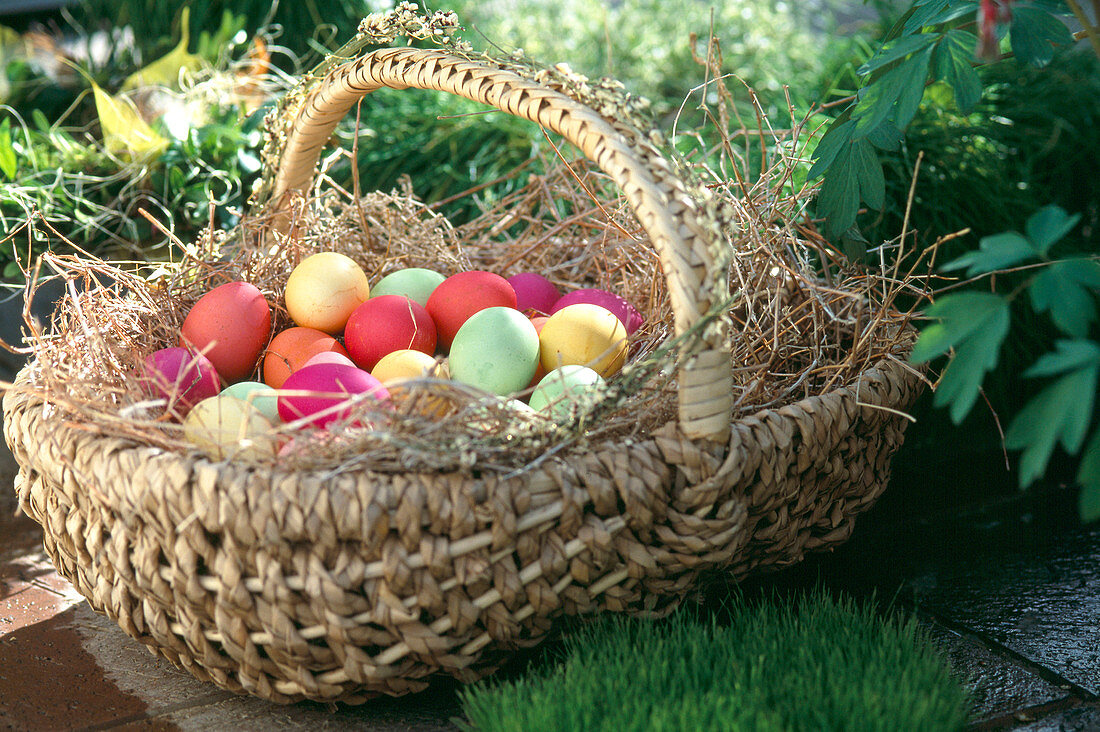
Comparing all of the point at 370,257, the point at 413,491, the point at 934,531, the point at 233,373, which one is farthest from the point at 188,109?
the point at 934,531

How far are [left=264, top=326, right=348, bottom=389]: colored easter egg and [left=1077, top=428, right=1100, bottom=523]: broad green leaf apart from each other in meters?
1.05

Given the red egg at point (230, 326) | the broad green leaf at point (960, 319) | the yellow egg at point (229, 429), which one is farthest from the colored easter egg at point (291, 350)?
the broad green leaf at point (960, 319)

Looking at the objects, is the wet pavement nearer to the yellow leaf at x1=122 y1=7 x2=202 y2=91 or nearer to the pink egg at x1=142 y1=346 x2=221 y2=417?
the pink egg at x1=142 y1=346 x2=221 y2=417

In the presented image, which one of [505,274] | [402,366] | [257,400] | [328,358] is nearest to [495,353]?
[402,366]

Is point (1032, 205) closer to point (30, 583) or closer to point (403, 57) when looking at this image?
point (403, 57)

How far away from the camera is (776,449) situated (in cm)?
115

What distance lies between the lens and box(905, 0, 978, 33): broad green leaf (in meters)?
1.14

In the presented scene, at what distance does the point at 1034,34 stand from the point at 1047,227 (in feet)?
1.35

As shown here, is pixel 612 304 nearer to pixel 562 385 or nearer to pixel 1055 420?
pixel 562 385

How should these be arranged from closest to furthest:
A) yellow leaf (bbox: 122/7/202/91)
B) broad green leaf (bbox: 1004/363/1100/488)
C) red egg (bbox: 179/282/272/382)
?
broad green leaf (bbox: 1004/363/1100/488) → red egg (bbox: 179/282/272/382) → yellow leaf (bbox: 122/7/202/91)

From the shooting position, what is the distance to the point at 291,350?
148cm

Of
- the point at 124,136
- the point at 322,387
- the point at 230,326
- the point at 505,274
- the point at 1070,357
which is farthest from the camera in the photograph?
the point at 124,136

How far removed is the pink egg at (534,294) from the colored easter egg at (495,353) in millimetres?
267

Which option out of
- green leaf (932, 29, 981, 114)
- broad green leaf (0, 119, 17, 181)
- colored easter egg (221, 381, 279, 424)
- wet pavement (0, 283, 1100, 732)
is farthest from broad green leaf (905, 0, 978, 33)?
broad green leaf (0, 119, 17, 181)
